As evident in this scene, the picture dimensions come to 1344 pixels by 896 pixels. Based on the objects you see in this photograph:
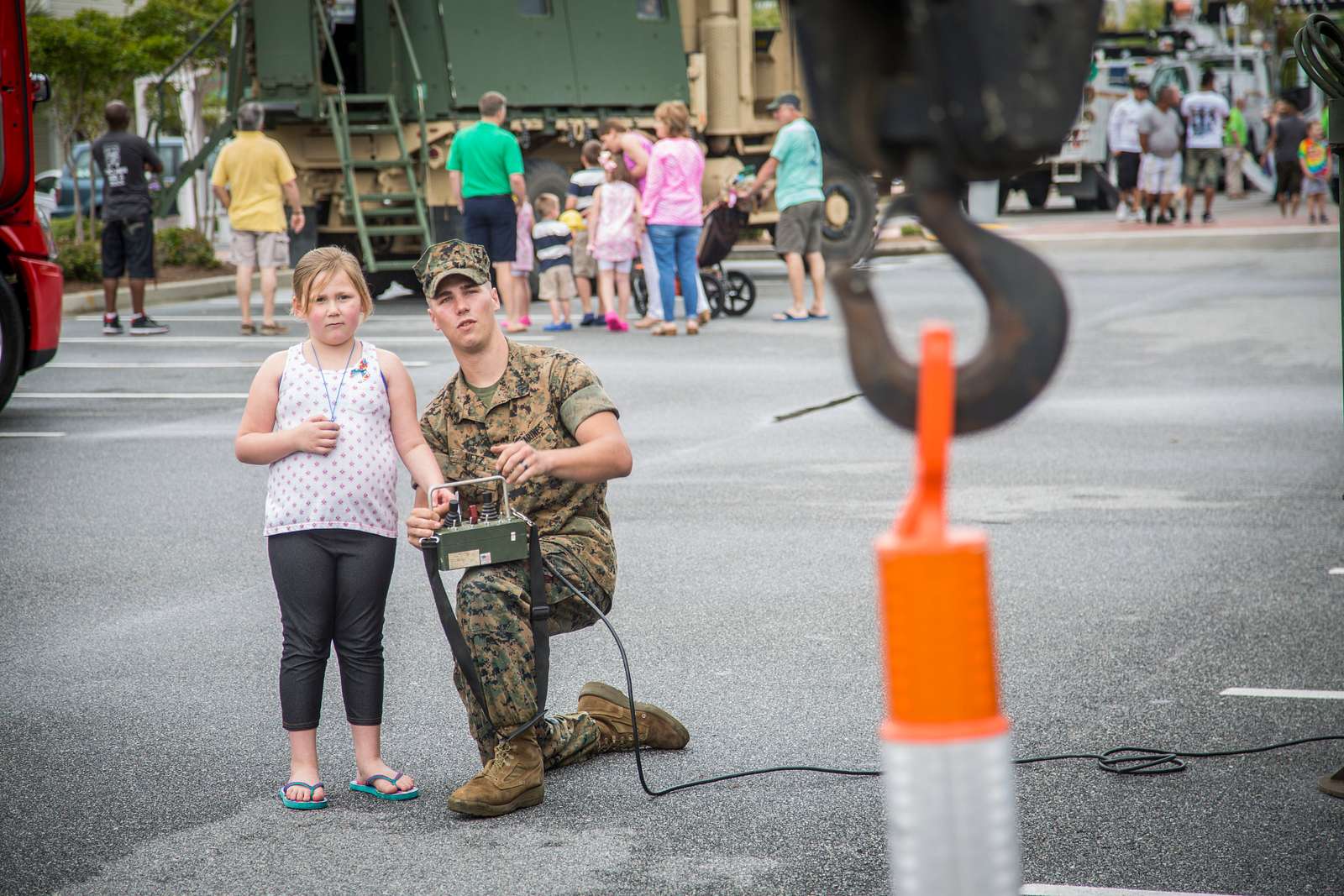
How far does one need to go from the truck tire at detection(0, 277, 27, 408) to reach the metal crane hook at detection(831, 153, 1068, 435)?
949 cm

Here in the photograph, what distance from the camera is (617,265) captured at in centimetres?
1491

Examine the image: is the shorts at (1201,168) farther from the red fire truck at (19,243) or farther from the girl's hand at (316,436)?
the girl's hand at (316,436)

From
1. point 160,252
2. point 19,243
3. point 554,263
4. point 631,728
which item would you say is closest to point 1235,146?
point 160,252

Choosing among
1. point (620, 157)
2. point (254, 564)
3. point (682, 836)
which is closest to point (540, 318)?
point (620, 157)

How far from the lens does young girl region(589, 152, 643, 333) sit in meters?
14.6

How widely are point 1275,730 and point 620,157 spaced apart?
11096 millimetres

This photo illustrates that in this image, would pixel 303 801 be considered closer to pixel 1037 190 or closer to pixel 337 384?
pixel 337 384

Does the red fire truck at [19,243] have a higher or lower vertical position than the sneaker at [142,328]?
higher

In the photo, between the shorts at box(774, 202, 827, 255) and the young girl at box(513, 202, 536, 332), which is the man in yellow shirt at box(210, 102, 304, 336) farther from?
the shorts at box(774, 202, 827, 255)

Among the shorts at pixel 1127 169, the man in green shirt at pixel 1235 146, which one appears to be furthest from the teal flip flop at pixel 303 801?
the man in green shirt at pixel 1235 146

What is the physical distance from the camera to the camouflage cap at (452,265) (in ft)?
13.9

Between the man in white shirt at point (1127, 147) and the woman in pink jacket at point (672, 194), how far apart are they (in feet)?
46.8

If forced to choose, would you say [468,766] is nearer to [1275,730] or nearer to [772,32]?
[1275,730]

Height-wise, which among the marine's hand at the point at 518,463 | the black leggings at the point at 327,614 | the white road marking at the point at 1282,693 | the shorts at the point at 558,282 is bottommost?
the white road marking at the point at 1282,693
